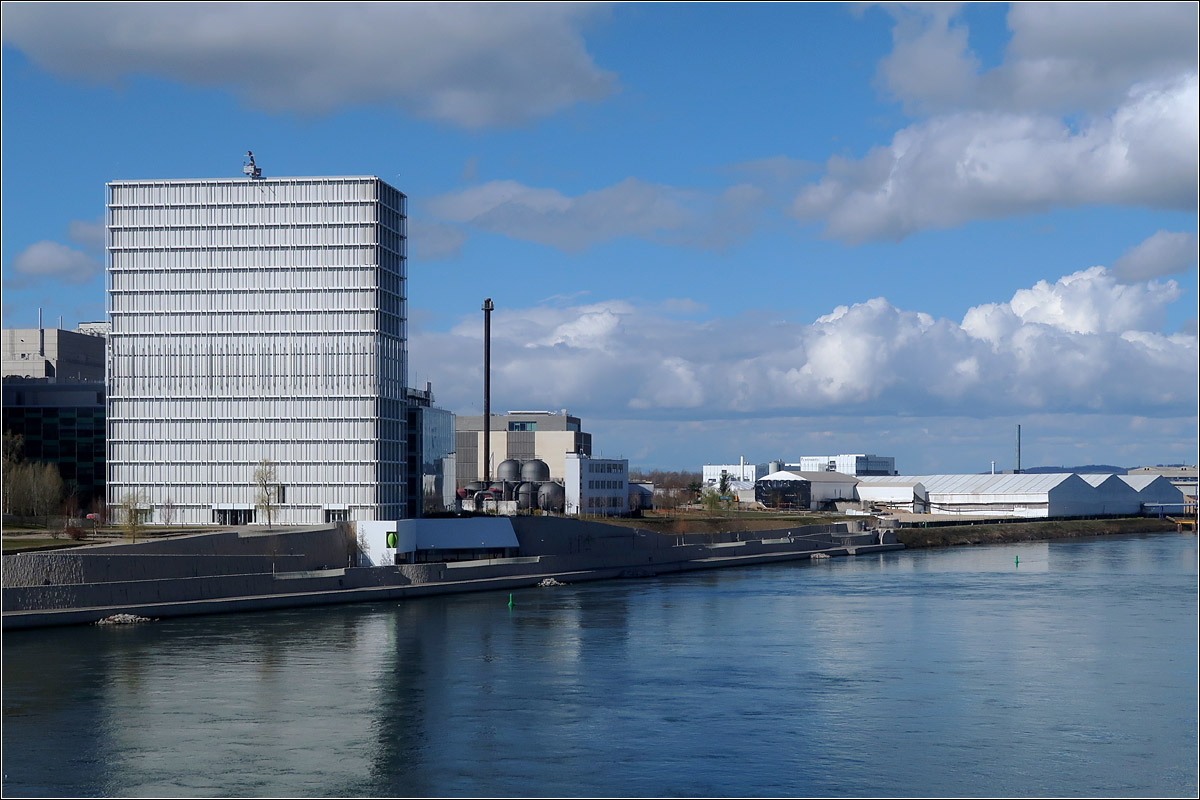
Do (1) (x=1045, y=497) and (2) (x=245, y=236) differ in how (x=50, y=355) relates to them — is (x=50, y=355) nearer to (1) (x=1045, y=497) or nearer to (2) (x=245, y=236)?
(2) (x=245, y=236)

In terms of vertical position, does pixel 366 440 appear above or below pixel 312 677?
above

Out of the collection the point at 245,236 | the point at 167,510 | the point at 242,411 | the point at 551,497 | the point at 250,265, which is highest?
the point at 245,236

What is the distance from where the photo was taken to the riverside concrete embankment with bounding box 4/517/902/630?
215 ft

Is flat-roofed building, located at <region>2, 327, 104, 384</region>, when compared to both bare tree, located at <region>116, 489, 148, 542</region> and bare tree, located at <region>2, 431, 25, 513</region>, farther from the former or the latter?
bare tree, located at <region>116, 489, 148, 542</region>

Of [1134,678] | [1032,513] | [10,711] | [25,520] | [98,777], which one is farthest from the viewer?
[1032,513]

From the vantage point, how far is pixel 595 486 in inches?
6132

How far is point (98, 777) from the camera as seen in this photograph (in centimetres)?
3481

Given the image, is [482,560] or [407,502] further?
[407,502]

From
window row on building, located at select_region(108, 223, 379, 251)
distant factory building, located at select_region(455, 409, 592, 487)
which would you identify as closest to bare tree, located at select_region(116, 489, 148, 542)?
window row on building, located at select_region(108, 223, 379, 251)

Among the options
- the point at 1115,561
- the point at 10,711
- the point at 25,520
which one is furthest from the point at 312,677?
the point at 1115,561

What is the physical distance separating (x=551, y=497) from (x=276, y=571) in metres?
69.0

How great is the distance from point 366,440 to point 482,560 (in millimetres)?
12376

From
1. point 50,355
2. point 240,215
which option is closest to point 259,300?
point 240,215

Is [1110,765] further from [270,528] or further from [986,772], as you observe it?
[270,528]
